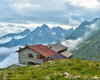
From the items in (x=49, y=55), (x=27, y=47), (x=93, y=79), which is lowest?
(x=93, y=79)

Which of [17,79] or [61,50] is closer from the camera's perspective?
[17,79]

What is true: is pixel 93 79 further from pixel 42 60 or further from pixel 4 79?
pixel 42 60

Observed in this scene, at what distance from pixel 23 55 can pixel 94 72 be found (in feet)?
201

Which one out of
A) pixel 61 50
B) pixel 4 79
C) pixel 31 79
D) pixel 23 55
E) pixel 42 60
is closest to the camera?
pixel 31 79

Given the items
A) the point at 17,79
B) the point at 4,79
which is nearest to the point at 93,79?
the point at 17,79

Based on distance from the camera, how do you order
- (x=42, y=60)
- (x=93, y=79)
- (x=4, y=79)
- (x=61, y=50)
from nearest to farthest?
(x=93, y=79) < (x=4, y=79) < (x=42, y=60) < (x=61, y=50)

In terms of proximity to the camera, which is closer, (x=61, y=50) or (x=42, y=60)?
(x=42, y=60)

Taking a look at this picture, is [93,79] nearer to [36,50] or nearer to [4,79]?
[4,79]

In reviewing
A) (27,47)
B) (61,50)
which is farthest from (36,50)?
(61,50)

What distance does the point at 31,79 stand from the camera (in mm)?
17547

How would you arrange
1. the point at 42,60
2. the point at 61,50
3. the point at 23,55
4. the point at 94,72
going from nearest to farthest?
1. the point at 94,72
2. the point at 42,60
3. the point at 23,55
4. the point at 61,50

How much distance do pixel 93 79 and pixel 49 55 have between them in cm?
5785

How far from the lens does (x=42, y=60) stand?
233 ft

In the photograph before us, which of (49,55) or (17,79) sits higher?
(49,55)
